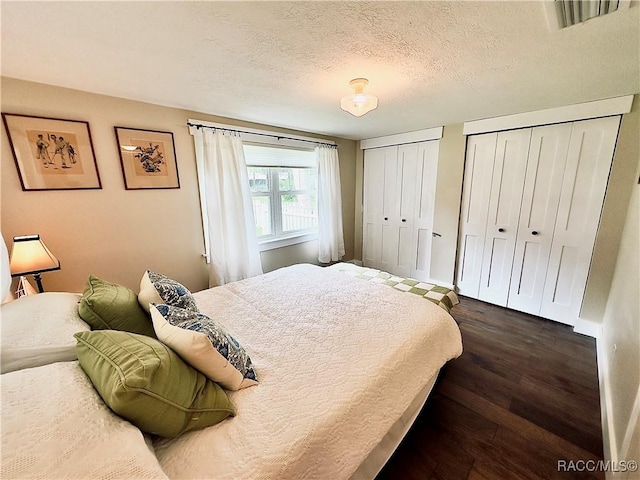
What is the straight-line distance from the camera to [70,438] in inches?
24.3

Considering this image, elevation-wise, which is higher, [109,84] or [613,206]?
[109,84]

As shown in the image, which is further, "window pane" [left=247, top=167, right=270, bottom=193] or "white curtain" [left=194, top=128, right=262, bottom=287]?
"window pane" [left=247, top=167, right=270, bottom=193]

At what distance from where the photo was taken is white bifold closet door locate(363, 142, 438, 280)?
347 centimetres

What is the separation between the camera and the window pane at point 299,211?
3.51 metres

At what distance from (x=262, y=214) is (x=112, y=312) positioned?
2.22m

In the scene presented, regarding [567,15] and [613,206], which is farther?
[613,206]

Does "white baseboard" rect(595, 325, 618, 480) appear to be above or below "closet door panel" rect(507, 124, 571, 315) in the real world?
below

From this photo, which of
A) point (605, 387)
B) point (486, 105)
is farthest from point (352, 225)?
point (605, 387)

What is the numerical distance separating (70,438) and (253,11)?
1.59m

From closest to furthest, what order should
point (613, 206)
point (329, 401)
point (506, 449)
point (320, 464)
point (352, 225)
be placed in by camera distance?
point (320, 464), point (329, 401), point (506, 449), point (613, 206), point (352, 225)

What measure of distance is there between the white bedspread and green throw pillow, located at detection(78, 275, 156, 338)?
17.8 inches

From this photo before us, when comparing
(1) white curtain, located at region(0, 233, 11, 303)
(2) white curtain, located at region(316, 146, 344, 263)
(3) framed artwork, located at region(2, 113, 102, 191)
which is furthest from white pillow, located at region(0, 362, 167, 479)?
(2) white curtain, located at region(316, 146, 344, 263)

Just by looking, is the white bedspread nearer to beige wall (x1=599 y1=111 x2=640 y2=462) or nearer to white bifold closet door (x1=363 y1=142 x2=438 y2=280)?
beige wall (x1=599 y1=111 x2=640 y2=462)

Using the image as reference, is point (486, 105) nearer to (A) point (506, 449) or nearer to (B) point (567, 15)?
(B) point (567, 15)
